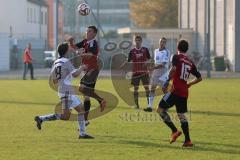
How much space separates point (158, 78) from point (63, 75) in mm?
7624

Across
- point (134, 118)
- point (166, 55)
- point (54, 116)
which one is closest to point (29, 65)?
point (166, 55)

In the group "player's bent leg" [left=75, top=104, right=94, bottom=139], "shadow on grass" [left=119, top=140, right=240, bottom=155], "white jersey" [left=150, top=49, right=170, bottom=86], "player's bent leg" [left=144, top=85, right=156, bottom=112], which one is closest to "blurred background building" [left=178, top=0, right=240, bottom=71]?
"white jersey" [left=150, top=49, right=170, bottom=86]

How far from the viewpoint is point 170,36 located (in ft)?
193

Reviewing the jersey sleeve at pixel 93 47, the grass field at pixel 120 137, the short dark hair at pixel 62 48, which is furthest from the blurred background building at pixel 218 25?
the short dark hair at pixel 62 48

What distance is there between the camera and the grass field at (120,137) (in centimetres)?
1127

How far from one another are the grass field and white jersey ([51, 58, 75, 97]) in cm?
99

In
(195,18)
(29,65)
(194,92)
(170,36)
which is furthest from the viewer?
(195,18)

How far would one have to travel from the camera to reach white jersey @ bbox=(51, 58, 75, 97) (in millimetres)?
12961

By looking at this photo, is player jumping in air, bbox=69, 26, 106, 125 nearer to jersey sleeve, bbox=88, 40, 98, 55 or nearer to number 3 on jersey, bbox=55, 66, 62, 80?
jersey sleeve, bbox=88, 40, 98, 55

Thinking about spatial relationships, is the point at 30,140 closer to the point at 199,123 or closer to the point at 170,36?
the point at 199,123

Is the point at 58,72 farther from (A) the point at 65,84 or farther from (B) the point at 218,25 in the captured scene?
(B) the point at 218,25

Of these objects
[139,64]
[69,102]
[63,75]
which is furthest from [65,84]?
[139,64]

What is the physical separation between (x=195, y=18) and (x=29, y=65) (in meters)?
31.7

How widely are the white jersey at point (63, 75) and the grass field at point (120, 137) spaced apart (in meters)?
0.99
